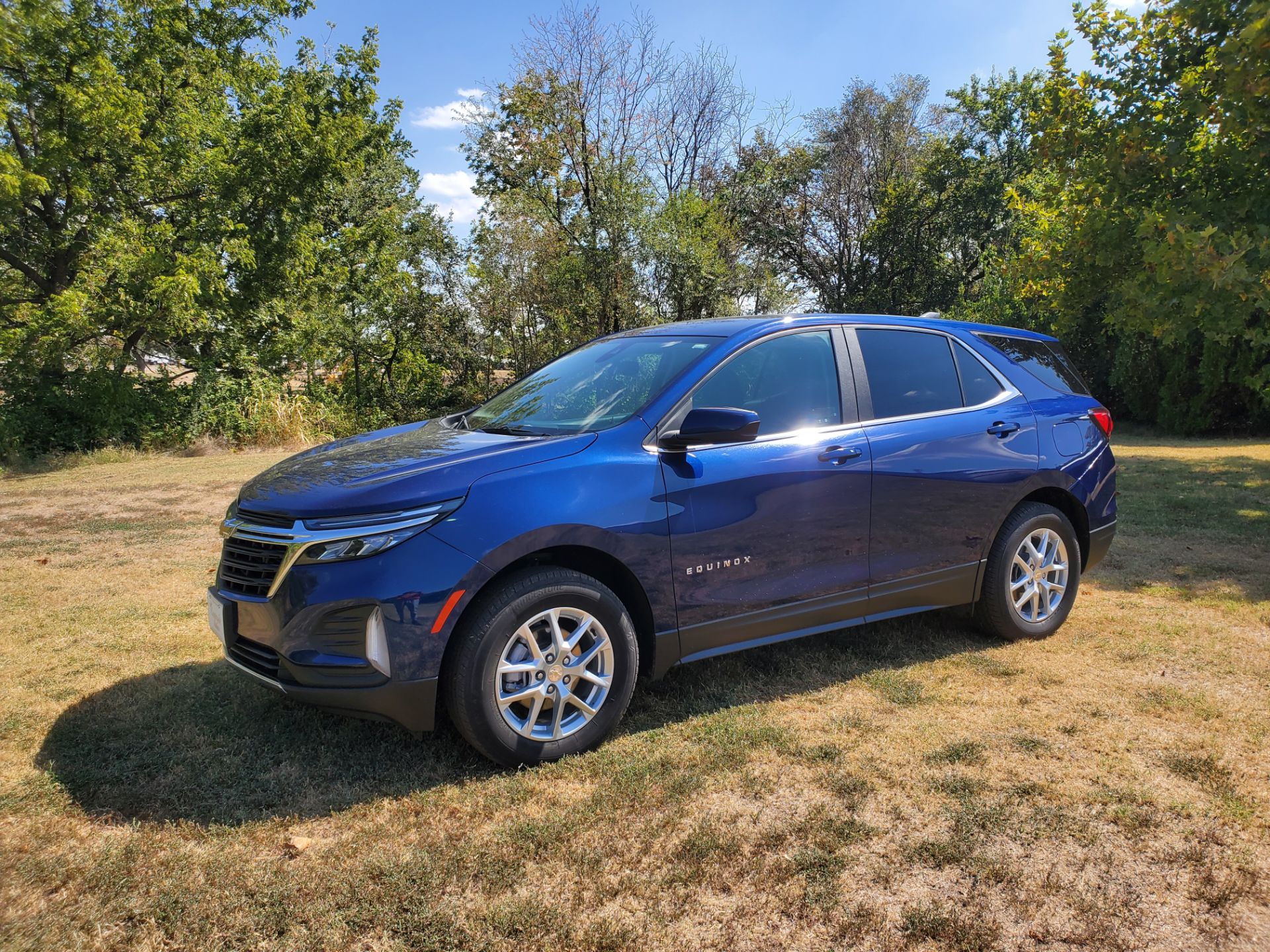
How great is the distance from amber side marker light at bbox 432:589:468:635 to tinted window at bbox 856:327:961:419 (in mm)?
2294

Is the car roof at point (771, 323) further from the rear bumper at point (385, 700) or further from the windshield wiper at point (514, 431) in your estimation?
the rear bumper at point (385, 700)

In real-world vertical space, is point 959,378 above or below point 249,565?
above

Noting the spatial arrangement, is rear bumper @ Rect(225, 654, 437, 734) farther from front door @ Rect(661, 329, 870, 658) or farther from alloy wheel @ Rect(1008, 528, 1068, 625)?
alloy wheel @ Rect(1008, 528, 1068, 625)

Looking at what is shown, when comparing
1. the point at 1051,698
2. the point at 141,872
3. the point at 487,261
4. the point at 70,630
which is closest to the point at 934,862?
the point at 1051,698

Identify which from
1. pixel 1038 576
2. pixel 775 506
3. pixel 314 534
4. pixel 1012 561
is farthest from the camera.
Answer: pixel 1038 576

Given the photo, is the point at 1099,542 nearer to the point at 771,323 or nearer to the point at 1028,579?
the point at 1028,579

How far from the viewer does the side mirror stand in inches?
138

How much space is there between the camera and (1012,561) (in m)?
4.68

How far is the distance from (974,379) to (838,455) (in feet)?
4.09

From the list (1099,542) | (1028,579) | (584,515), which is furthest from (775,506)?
(1099,542)

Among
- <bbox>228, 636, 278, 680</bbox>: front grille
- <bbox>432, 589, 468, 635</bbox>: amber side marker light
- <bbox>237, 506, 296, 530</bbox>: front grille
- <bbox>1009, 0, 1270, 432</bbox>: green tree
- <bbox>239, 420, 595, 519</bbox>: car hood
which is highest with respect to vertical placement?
<bbox>1009, 0, 1270, 432</bbox>: green tree

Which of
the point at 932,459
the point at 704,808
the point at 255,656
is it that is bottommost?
the point at 704,808

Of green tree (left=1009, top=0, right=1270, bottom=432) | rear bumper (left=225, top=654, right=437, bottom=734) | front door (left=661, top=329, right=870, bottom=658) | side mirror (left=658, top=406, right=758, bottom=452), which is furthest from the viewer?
green tree (left=1009, top=0, right=1270, bottom=432)

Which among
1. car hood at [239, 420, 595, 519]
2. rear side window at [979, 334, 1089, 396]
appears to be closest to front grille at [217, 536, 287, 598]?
car hood at [239, 420, 595, 519]
